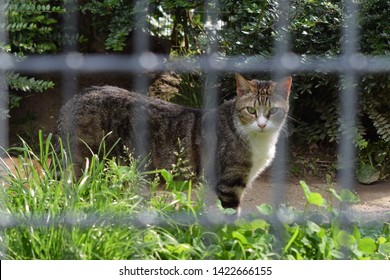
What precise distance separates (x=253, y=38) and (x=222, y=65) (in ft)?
2.65

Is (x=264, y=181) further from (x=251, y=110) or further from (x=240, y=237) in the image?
(x=240, y=237)

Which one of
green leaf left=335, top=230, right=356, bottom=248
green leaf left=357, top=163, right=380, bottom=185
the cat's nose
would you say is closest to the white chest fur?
the cat's nose

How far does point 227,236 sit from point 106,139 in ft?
4.06

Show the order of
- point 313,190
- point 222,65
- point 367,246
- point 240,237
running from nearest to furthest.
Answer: point 240,237 < point 367,246 < point 222,65 < point 313,190

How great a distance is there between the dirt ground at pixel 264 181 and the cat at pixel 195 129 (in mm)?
341

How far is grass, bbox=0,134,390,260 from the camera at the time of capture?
10.5 ft

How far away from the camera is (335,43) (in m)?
4.93

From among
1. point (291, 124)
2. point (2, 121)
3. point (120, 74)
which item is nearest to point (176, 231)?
point (2, 121)

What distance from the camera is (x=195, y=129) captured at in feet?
14.7

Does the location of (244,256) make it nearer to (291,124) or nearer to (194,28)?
(291,124)

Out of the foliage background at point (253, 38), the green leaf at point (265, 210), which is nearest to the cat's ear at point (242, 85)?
the foliage background at point (253, 38)

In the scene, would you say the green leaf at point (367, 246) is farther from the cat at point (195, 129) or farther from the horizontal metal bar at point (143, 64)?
the cat at point (195, 129)

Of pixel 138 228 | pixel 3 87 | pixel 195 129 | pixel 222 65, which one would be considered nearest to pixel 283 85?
pixel 222 65

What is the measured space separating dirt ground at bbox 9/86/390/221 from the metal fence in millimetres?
134
